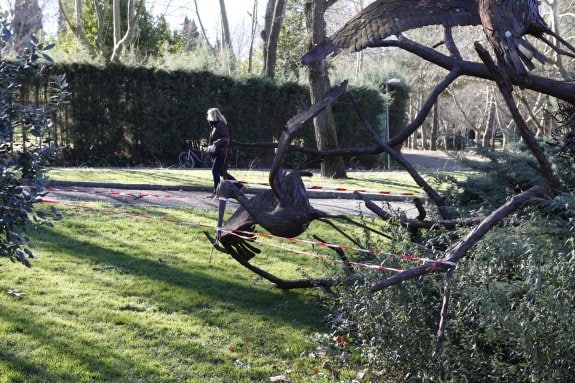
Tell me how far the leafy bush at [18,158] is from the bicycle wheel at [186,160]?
53.6ft

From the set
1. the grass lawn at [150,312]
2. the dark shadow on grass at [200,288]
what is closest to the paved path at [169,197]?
the grass lawn at [150,312]

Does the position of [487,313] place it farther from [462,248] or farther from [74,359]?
[74,359]

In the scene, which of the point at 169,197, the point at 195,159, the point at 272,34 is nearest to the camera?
the point at 169,197

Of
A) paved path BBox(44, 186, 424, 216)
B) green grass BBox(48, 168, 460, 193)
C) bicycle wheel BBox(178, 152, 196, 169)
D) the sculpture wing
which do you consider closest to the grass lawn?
paved path BBox(44, 186, 424, 216)

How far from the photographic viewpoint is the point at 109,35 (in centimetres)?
3278

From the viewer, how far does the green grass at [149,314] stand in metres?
4.92

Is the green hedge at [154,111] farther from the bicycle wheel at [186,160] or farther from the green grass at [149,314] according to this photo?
the green grass at [149,314]

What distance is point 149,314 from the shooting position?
6012 millimetres

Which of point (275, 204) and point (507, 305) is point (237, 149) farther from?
point (507, 305)

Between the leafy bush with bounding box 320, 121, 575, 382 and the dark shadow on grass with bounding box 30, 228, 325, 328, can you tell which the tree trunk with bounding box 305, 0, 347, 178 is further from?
the leafy bush with bounding box 320, 121, 575, 382

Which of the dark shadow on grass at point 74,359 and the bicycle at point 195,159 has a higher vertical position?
the bicycle at point 195,159

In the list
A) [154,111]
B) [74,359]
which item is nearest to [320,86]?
[154,111]

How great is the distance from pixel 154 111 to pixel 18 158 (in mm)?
16893

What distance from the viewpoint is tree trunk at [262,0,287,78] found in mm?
22848
